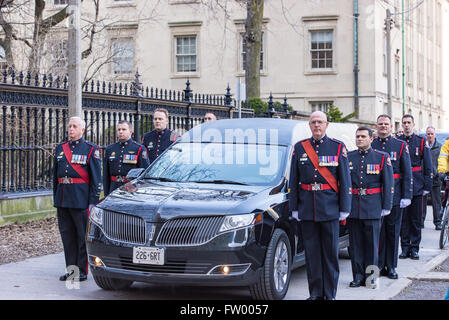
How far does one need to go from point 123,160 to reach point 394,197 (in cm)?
358

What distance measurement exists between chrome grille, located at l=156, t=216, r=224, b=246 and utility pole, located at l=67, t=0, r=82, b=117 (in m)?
4.70

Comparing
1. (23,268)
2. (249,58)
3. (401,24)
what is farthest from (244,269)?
(401,24)

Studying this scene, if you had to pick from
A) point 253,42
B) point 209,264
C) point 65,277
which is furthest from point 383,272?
point 253,42

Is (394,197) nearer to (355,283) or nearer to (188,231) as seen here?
(355,283)

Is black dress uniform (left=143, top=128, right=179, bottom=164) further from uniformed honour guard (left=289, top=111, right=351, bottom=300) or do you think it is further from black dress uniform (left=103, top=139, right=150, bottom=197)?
uniformed honour guard (left=289, top=111, right=351, bottom=300)

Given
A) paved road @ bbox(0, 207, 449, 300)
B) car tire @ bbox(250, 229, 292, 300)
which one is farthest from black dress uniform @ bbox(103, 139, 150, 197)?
car tire @ bbox(250, 229, 292, 300)

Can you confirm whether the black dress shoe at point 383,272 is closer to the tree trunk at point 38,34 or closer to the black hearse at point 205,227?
the black hearse at point 205,227

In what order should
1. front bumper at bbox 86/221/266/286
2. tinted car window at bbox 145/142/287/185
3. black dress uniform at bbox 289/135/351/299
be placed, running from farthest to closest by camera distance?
1. tinted car window at bbox 145/142/287/185
2. black dress uniform at bbox 289/135/351/299
3. front bumper at bbox 86/221/266/286

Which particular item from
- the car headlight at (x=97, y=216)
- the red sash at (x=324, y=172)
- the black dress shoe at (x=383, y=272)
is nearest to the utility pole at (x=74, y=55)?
the car headlight at (x=97, y=216)

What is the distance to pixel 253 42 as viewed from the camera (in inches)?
1032

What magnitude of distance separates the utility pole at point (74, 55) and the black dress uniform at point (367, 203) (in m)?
4.63

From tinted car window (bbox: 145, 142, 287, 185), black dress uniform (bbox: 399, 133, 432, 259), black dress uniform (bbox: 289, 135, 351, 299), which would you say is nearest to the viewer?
black dress uniform (bbox: 289, 135, 351, 299)

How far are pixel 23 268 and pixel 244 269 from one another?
3505 mm

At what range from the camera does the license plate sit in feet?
23.9
